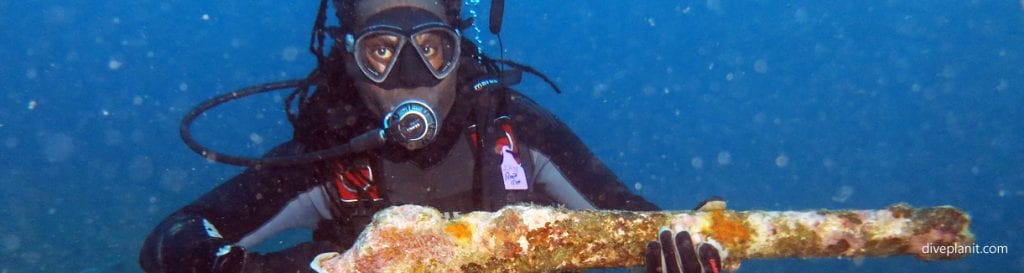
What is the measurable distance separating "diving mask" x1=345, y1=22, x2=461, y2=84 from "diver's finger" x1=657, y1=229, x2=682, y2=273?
1.94 m

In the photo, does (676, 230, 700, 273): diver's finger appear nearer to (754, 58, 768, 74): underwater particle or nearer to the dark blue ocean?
the dark blue ocean

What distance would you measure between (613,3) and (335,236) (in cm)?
7020

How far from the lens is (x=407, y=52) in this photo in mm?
3393

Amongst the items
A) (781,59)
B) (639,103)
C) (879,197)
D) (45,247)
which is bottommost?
(45,247)

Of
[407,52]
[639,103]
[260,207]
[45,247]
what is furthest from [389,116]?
[639,103]

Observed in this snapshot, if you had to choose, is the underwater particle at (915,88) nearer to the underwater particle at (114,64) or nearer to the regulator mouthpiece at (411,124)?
the regulator mouthpiece at (411,124)

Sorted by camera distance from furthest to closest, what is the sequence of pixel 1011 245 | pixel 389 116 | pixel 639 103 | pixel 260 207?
pixel 639 103, pixel 1011 245, pixel 260 207, pixel 389 116

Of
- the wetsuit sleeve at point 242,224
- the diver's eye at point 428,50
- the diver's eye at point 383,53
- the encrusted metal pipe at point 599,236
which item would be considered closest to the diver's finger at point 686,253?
the encrusted metal pipe at point 599,236

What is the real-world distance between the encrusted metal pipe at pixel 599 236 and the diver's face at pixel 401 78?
1637mm

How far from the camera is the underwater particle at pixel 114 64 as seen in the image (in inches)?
2566

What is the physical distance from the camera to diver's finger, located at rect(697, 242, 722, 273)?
5.82 ft

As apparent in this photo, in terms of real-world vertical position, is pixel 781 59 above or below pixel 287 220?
above

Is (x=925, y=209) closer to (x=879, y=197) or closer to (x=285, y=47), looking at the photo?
(x=879, y=197)

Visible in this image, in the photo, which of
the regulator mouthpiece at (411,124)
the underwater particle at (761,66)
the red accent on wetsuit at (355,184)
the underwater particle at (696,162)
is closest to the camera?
the regulator mouthpiece at (411,124)
